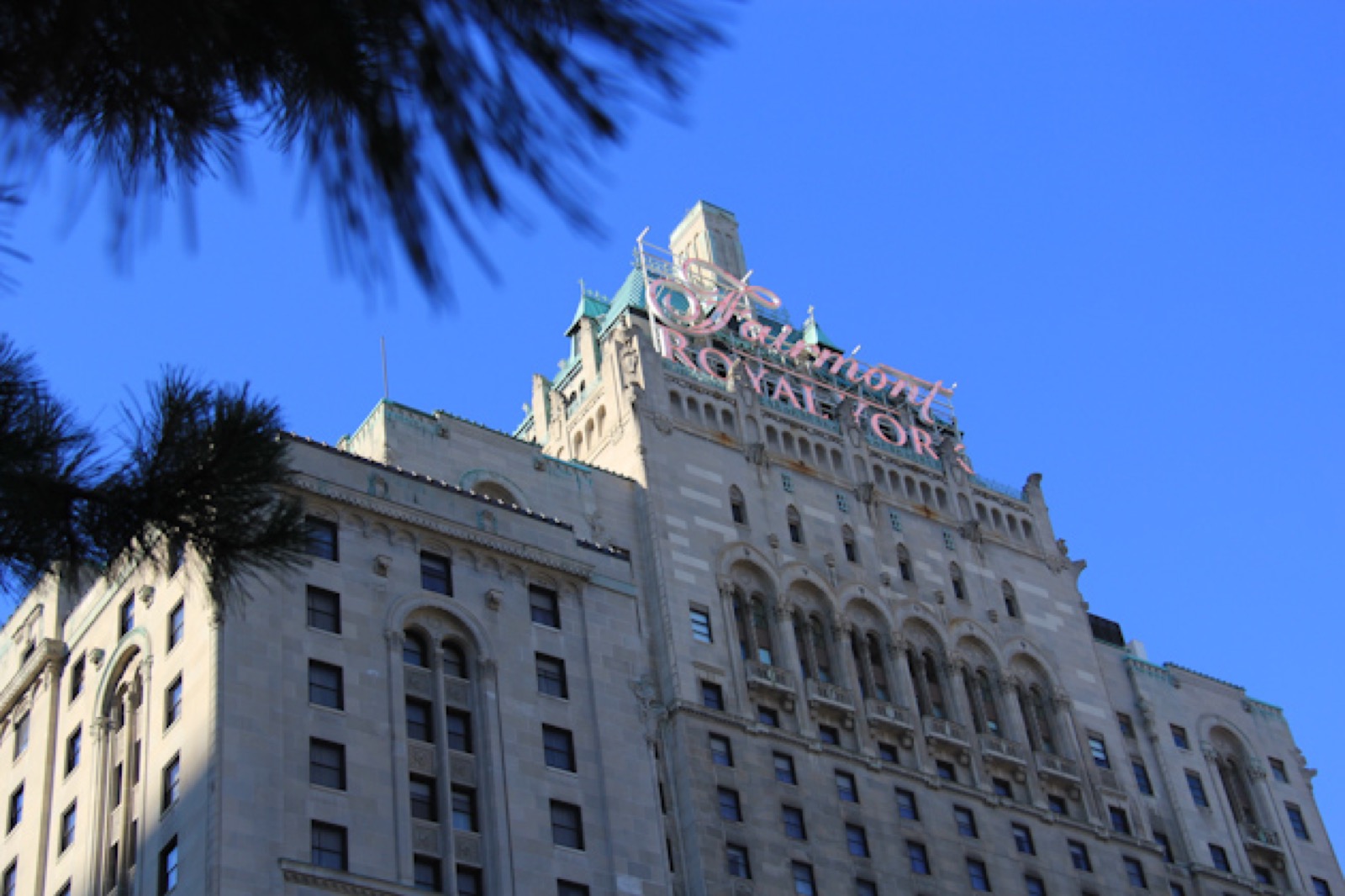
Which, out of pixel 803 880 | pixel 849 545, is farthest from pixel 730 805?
pixel 849 545

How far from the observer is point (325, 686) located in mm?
63375

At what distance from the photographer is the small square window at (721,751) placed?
77438mm

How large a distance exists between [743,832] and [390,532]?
18664 millimetres

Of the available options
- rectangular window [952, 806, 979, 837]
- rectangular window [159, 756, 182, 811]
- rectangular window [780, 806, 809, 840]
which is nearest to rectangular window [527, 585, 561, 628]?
rectangular window [780, 806, 809, 840]

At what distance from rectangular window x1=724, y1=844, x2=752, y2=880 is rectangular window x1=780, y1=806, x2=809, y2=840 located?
2585 mm

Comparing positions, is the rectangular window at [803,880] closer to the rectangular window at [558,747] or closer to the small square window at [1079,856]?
the rectangular window at [558,747]

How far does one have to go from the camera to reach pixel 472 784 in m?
64.2

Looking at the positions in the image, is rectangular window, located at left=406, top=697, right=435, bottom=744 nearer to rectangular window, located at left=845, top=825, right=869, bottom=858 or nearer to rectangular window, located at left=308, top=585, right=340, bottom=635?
rectangular window, located at left=308, top=585, right=340, bottom=635

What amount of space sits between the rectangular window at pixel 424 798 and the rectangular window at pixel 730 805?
15.7 metres

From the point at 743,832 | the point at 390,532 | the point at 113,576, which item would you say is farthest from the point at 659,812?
the point at 113,576

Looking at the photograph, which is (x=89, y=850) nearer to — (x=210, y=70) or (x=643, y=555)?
(x=643, y=555)

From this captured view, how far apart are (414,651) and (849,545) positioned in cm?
2982

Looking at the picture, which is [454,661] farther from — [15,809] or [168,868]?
[15,809]

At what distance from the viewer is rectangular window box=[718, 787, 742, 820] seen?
248 ft
